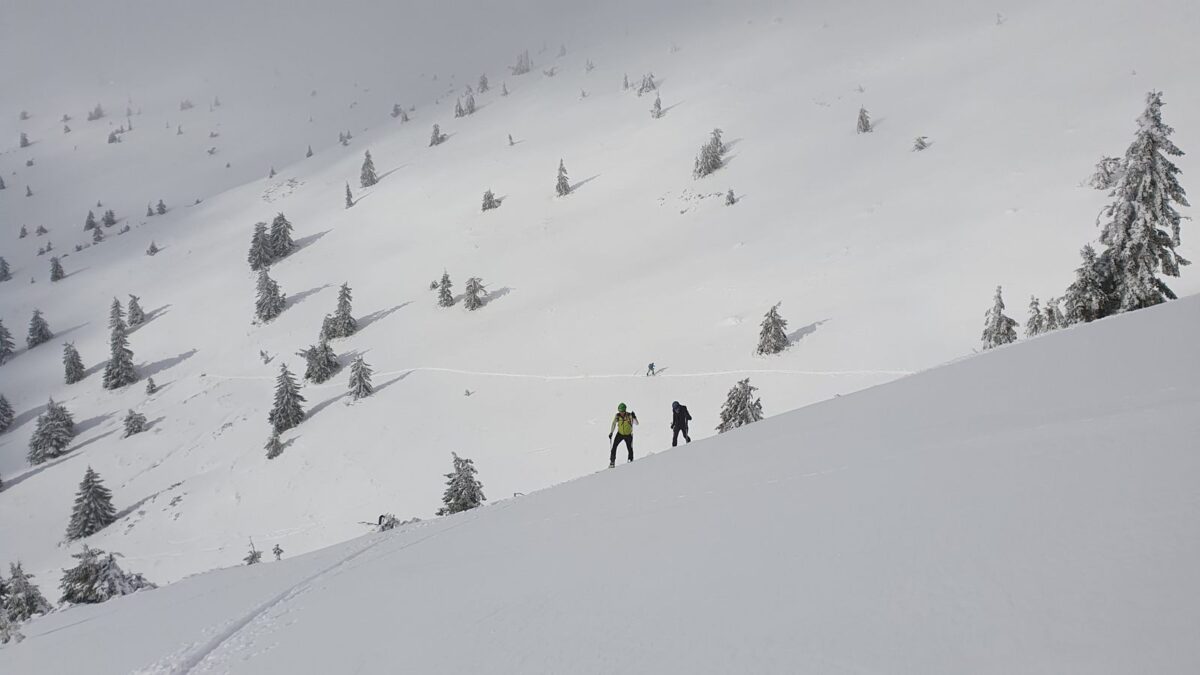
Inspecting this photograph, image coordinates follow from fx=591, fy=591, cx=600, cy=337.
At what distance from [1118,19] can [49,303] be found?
129 metres

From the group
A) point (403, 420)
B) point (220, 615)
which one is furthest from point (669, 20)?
point (220, 615)

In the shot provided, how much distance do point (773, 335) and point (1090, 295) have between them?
620 inches

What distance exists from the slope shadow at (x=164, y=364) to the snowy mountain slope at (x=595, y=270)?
28 centimetres

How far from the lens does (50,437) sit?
4594 cm

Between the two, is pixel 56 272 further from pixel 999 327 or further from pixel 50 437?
pixel 999 327

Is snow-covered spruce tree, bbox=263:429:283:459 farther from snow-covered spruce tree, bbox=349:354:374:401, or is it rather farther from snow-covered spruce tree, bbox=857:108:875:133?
snow-covered spruce tree, bbox=857:108:875:133

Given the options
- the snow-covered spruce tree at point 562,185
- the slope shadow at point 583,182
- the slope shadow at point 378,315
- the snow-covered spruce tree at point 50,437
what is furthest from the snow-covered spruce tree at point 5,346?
the slope shadow at point 583,182

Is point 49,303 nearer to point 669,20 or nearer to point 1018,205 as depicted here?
point 1018,205

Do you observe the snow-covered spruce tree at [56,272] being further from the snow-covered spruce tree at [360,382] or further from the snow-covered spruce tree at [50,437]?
the snow-covered spruce tree at [360,382]

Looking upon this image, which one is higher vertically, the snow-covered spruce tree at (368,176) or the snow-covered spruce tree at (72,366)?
the snow-covered spruce tree at (368,176)

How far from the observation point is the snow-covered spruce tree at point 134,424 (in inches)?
1766

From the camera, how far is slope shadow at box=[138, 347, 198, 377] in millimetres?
55625

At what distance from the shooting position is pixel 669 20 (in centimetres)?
15175

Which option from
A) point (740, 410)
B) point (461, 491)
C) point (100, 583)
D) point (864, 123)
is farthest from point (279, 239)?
point (740, 410)
